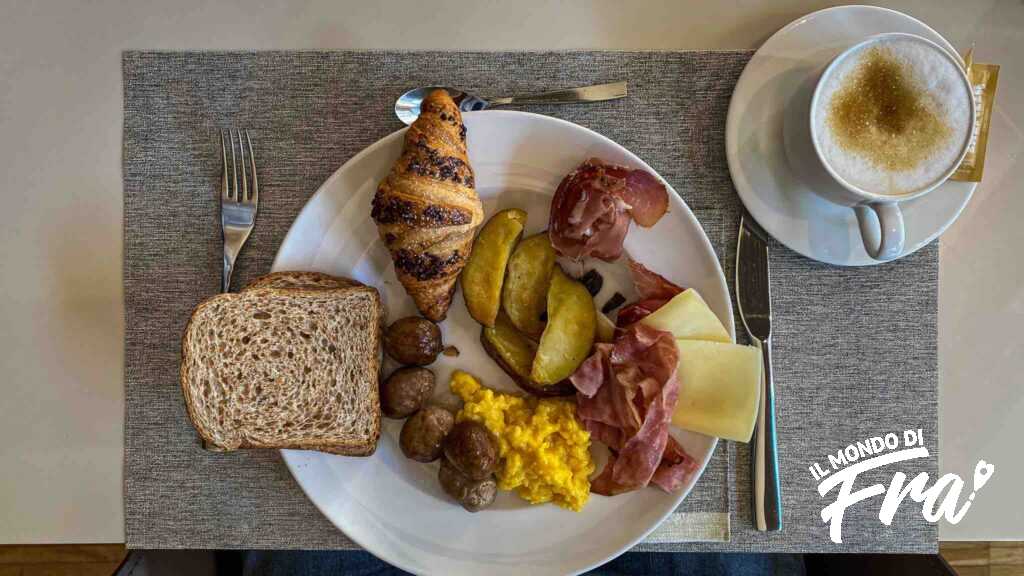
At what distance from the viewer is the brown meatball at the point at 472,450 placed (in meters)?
1.20

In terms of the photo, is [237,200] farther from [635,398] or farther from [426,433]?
[635,398]

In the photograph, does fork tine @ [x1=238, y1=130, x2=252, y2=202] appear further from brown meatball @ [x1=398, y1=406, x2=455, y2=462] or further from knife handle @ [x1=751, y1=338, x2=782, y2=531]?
knife handle @ [x1=751, y1=338, x2=782, y2=531]

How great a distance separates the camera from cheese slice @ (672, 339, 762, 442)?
47.8 inches

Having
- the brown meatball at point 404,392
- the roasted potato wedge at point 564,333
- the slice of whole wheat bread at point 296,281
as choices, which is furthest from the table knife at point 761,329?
the slice of whole wheat bread at point 296,281

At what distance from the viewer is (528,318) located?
127 cm

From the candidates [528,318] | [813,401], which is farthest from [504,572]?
[813,401]

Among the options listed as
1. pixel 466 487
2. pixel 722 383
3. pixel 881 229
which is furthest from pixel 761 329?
pixel 466 487

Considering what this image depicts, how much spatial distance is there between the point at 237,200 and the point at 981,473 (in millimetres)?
1816

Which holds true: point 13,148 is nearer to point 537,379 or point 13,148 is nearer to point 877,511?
point 537,379

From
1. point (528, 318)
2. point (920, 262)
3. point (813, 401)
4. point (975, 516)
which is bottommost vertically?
point (975, 516)

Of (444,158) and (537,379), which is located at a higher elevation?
(444,158)

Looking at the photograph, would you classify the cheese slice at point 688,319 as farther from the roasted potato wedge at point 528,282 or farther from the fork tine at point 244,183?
the fork tine at point 244,183

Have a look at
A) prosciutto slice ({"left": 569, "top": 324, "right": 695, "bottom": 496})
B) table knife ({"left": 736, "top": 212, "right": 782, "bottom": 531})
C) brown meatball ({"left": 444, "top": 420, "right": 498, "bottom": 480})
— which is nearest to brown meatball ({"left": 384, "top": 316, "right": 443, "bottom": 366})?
brown meatball ({"left": 444, "top": 420, "right": 498, "bottom": 480})

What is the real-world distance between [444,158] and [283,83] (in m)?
0.48
